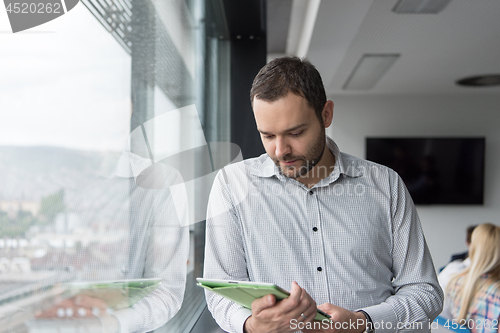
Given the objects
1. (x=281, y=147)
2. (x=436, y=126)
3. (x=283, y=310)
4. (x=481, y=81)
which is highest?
(x=481, y=81)

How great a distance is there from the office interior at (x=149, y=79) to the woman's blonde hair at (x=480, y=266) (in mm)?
1439

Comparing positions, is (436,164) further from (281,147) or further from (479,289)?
(281,147)

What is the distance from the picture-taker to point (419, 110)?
5.26 metres

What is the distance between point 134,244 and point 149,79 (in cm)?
36

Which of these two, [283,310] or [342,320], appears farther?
[342,320]

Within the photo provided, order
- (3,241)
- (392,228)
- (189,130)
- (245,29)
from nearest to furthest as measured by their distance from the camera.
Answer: (3,241), (392,228), (189,130), (245,29)

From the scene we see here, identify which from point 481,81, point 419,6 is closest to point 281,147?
point 419,6

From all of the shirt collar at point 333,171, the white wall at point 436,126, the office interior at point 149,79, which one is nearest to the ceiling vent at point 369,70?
the office interior at point 149,79

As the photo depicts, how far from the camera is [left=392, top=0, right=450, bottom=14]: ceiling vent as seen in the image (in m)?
2.65

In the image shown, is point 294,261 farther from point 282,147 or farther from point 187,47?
point 187,47

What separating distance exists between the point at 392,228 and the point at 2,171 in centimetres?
101

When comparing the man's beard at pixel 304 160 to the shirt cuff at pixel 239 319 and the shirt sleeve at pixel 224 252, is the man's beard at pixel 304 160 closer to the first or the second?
the shirt sleeve at pixel 224 252

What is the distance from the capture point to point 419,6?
2.73 m

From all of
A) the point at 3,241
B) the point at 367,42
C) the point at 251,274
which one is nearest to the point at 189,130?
the point at 251,274
